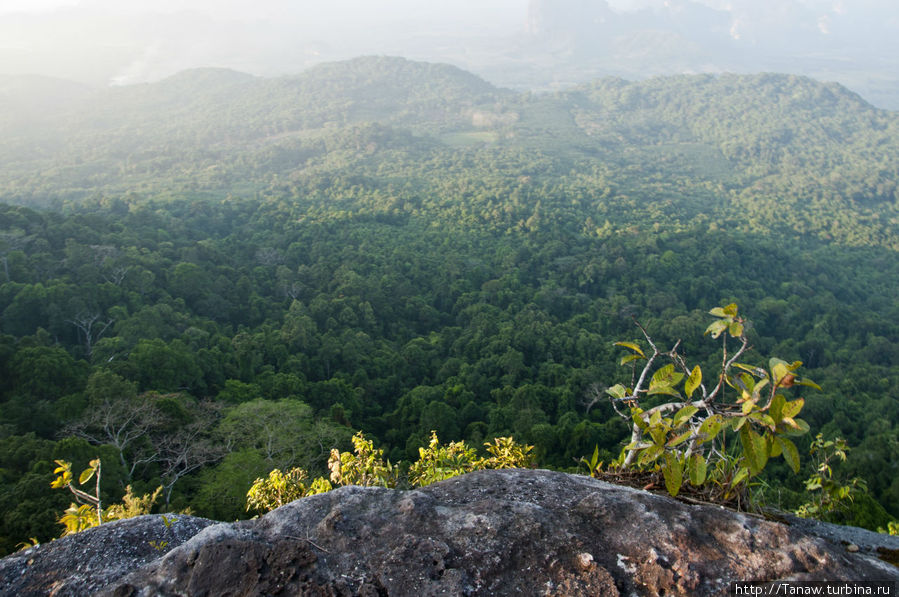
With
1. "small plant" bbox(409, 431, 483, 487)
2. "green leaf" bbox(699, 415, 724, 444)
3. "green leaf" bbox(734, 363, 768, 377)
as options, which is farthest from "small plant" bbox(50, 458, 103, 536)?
"green leaf" bbox(734, 363, 768, 377)

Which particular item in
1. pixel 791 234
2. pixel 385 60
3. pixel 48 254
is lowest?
pixel 791 234

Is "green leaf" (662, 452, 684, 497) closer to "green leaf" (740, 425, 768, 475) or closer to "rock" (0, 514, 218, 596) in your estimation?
"green leaf" (740, 425, 768, 475)

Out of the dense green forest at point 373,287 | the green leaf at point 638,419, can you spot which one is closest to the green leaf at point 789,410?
the green leaf at point 638,419

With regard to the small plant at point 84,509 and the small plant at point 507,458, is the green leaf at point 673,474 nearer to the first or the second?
the small plant at point 507,458

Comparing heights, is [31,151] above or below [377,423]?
above

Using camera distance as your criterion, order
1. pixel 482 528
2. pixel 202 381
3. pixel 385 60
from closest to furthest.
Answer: pixel 482 528 → pixel 202 381 → pixel 385 60

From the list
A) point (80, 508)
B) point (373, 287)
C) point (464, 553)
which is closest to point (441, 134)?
point (373, 287)

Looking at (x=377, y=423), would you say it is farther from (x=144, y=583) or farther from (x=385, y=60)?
(x=385, y=60)

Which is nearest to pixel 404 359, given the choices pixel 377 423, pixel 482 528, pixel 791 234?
pixel 377 423

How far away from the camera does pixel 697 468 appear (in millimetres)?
2672

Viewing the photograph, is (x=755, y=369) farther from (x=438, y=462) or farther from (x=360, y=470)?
(x=438, y=462)

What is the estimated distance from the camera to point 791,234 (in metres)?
69.1

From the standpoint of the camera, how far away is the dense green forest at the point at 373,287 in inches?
633

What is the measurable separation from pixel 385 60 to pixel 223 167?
104150 mm
